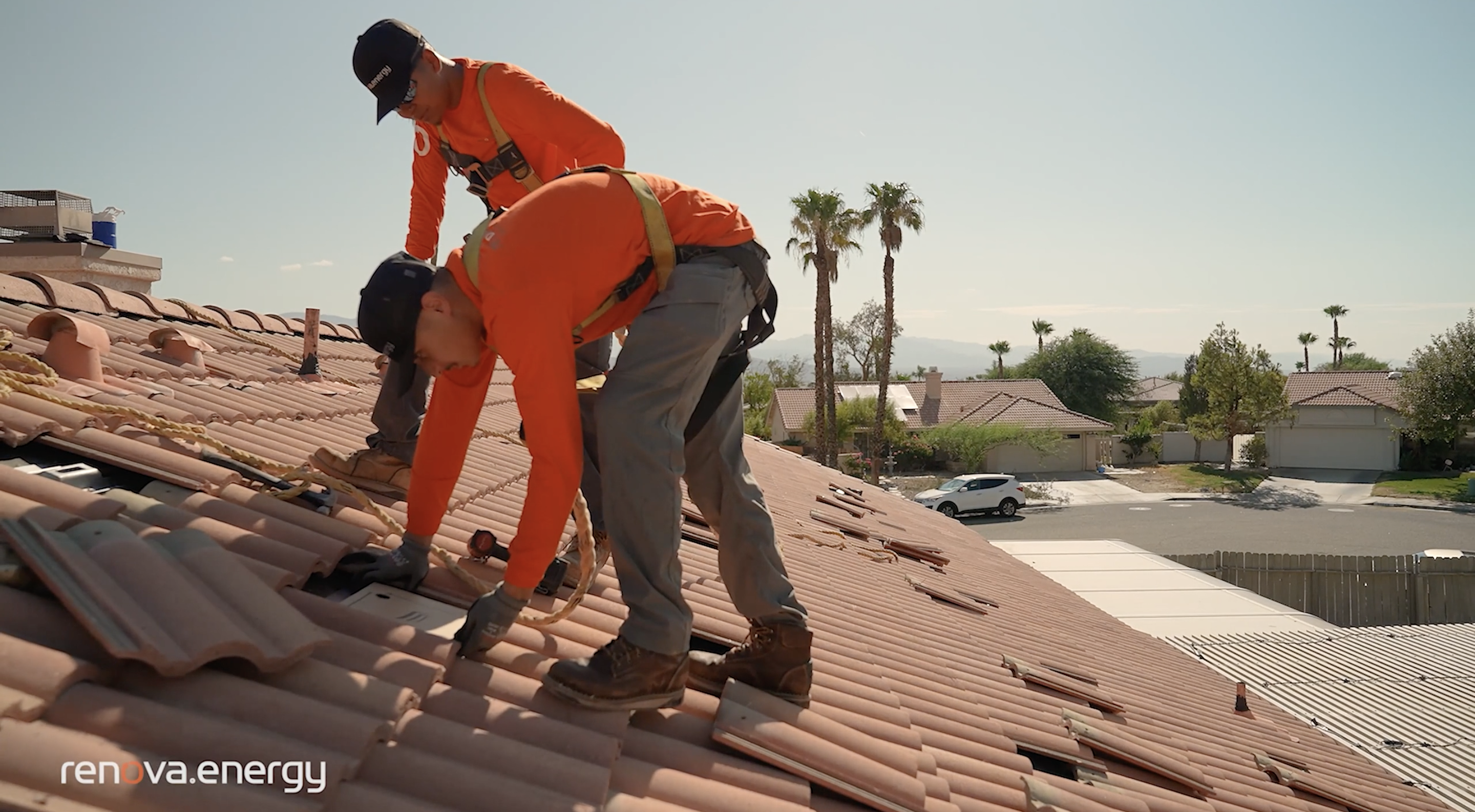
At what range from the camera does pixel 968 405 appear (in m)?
44.4

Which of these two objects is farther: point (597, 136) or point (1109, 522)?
point (1109, 522)

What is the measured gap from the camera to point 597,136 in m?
2.97

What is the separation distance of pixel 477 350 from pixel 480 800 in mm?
1212

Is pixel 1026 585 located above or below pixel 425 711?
below

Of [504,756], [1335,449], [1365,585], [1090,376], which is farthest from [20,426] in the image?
[1090,376]

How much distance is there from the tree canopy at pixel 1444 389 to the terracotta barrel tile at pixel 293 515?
153ft

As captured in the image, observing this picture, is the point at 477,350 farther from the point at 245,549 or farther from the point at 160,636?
the point at 160,636

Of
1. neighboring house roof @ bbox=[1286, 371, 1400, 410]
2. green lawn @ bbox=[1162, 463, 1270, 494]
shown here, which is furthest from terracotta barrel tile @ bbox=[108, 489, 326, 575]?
neighboring house roof @ bbox=[1286, 371, 1400, 410]

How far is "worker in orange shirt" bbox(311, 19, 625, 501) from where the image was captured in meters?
3.05

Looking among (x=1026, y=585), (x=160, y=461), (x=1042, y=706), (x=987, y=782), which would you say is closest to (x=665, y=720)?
(x=987, y=782)

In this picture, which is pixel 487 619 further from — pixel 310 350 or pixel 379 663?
pixel 310 350

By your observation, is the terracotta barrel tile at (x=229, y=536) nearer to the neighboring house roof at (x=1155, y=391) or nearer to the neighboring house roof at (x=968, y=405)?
the neighboring house roof at (x=968, y=405)

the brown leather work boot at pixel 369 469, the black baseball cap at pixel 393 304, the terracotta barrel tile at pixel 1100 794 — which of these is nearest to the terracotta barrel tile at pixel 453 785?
the black baseball cap at pixel 393 304

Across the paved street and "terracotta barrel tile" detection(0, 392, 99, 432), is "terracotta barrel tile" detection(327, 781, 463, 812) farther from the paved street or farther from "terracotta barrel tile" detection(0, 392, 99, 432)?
the paved street
